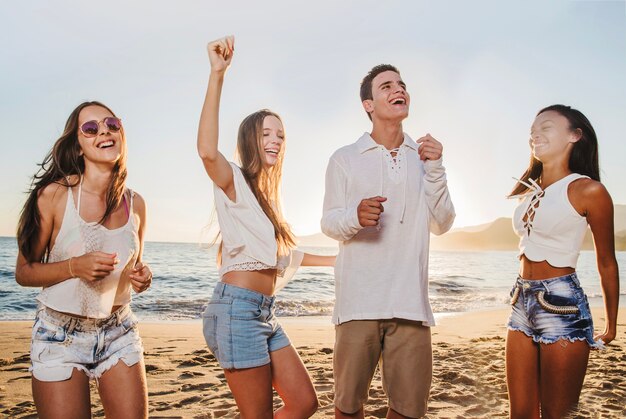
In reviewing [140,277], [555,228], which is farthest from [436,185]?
[140,277]

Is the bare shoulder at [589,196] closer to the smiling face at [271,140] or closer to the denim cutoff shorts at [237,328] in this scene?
the smiling face at [271,140]

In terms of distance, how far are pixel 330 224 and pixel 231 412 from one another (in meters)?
2.81

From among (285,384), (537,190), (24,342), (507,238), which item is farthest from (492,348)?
(507,238)

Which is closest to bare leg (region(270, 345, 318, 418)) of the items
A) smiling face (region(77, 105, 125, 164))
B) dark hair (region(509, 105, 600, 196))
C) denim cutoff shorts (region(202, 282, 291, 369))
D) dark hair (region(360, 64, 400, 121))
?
denim cutoff shorts (region(202, 282, 291, 369))

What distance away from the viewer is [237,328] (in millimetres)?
3059

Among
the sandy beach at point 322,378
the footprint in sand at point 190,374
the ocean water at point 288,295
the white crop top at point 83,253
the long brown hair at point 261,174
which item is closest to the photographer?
the white crop top at point 83,253

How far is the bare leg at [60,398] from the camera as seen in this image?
2.74 metres

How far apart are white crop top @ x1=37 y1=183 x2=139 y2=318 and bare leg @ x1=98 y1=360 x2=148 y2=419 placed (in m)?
0.32

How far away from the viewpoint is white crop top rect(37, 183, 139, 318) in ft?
9.49

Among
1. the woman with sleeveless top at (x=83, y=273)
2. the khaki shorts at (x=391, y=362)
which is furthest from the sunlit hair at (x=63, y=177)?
the khaki shorts at (x=391, y=362)

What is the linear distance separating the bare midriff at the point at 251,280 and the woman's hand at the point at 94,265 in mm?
666

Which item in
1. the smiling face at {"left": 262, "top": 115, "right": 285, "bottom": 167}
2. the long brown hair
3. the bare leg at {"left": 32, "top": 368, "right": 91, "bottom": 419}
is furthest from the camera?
the smiling face at {"left": 262, "top": 115, "right": 285, "bottom": 167}

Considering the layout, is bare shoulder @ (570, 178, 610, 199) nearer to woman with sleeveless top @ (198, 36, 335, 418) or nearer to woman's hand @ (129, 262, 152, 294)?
woman with sleeveless top @ (198, 36, 335, 418)

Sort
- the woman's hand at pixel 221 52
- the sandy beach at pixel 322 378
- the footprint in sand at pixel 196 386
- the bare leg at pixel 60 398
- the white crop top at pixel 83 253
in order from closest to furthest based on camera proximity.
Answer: the bare leg at pixel 60 398, the white crop top at pixel 83 253, the woman's hand at pixel 221 52, the sandy beach at pixel 322 378, the footprint in sand at pixel 196 386
